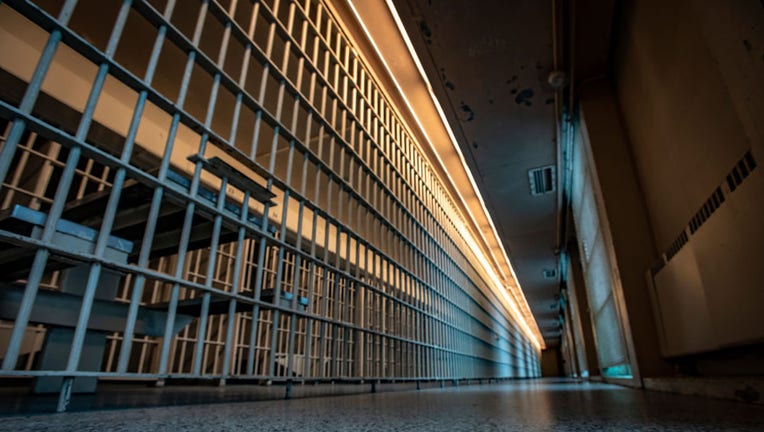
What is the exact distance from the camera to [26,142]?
3547mm

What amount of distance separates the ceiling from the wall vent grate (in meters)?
1.78

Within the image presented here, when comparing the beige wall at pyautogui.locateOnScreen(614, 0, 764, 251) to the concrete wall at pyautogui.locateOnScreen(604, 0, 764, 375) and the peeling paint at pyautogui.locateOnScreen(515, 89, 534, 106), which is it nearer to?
the concrete wall at pyautogui.locateOnScreen(604, 0, 764, 375)

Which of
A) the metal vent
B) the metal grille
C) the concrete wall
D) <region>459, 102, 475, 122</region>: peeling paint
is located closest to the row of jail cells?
the metal grille

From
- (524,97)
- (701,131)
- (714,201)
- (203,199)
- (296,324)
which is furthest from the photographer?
(524,97)

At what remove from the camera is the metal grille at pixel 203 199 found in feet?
3.79

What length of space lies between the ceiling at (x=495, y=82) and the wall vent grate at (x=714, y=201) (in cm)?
178

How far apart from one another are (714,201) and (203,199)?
7.16 ft

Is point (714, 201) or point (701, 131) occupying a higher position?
point (701, 131)

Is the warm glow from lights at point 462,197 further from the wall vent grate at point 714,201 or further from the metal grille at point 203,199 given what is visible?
the wall vent grate at point 714,201

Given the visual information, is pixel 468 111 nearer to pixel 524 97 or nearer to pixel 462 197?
pixel 524 97

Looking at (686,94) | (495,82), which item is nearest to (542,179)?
(495,82)

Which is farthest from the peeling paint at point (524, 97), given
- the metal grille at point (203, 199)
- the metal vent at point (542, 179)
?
the metal vent at point (542, 179)

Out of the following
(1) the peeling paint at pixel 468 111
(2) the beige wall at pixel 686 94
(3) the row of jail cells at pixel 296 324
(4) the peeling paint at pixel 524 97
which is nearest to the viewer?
(2) the beige wall at pixel 686 94

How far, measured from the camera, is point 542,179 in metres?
5.14
